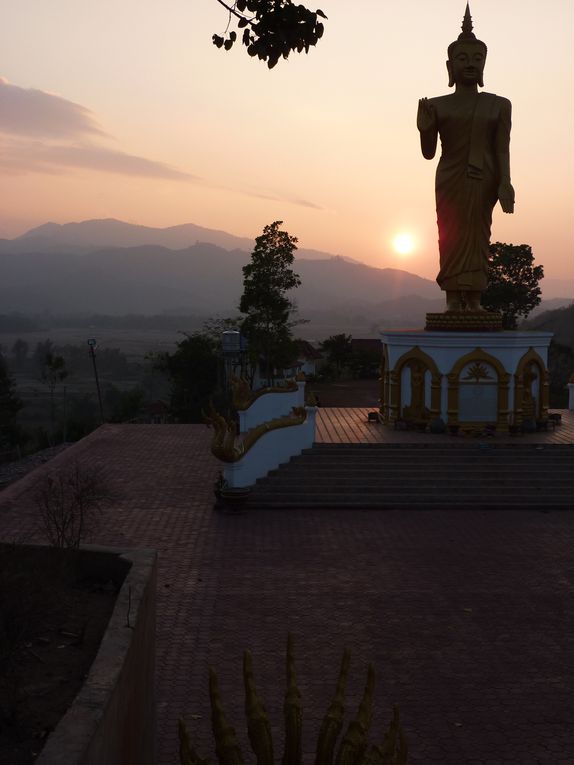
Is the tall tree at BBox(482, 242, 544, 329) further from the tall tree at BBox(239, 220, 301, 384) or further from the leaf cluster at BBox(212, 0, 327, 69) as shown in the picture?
the leaf cluster at BBox(212, 0, 327, 69)

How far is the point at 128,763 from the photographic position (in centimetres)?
493

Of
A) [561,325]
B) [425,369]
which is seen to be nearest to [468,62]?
[425,369]

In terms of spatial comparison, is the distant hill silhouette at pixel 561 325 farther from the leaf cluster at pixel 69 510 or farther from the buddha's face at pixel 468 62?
the leaf cluster at pixel 69 510

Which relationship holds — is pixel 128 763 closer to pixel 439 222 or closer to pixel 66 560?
pixel 66 560

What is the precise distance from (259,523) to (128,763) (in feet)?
31.6

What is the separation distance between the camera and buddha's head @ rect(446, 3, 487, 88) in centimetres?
1945

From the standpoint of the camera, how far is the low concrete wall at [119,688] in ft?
12.8

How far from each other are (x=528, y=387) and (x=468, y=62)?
7.71 m

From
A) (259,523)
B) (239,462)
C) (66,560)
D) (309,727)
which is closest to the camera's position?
(66,560)

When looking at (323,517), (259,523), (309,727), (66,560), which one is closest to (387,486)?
(323,517)

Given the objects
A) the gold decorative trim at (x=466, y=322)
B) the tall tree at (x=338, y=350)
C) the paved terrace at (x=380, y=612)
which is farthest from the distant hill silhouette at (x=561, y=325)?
the paved terrace at (x=380, y=612)

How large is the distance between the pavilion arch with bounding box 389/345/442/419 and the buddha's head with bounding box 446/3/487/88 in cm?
644

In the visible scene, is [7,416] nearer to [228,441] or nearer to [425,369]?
[425,369]

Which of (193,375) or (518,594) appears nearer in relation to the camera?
(518,594)
